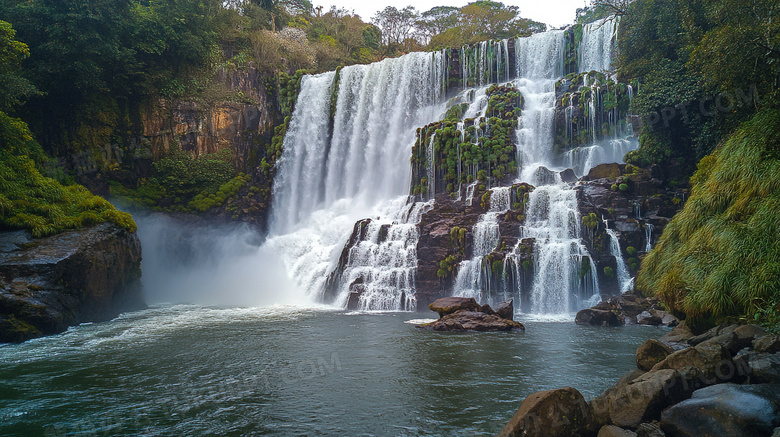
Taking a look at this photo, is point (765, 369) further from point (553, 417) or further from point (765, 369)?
point (553, 417)

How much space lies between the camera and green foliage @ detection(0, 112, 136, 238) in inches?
592

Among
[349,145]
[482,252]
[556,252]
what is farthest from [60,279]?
[349,145]

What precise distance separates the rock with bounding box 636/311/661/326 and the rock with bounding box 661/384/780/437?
978cm

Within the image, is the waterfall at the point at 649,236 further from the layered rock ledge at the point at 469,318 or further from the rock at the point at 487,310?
the rock at the point at 487,310

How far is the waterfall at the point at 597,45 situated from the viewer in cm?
2802

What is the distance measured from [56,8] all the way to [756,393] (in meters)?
28.4

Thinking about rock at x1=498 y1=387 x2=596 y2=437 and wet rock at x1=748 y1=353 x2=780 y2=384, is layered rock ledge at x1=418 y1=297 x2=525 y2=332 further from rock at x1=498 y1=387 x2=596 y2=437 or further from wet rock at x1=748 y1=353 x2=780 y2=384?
rock at x1=498 y1=387 x2=596 y2=437

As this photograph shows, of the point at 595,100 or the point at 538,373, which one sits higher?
the point at 595,100

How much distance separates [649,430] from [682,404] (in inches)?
→ 20.1

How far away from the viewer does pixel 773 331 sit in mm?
7523

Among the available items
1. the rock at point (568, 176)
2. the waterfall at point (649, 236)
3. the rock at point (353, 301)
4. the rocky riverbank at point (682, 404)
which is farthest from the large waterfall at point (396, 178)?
the rocky riverbank at point (682, 404)

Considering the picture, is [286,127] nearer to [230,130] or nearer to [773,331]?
[230,130]

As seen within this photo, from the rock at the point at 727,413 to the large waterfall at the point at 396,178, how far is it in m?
13.0

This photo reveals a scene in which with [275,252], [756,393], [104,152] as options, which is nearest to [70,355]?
[756,393]
